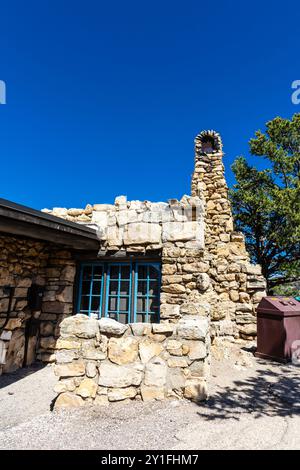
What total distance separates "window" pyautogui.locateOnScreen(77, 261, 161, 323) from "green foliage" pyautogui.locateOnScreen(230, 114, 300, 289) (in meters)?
6.53

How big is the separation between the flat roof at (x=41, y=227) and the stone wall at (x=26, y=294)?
24.6 inches

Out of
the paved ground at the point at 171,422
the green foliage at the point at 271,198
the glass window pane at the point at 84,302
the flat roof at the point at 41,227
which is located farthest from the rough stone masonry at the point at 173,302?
the green foliage at the point at 271,198

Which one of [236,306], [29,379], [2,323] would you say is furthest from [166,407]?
[236,306]

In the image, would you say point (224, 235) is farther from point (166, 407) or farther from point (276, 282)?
point (276, 282)

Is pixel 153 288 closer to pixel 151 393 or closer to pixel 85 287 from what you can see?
pixel 85 287

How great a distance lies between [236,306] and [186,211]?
267 centimetres

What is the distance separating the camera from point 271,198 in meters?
10.5

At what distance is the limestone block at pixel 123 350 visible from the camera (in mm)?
3262

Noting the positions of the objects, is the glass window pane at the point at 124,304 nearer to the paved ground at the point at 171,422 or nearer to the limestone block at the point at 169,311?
the limestone block at the point at 169,311

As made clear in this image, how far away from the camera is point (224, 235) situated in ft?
22.2

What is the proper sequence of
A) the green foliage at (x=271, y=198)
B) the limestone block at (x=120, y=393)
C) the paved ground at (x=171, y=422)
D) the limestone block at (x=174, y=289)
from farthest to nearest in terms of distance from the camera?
the green foliage at (x=271, y=198) → the limestone block at (x=174, y=289) → the limestone block at (x=120, y=393) → the paved ground at (x=171, y=422)

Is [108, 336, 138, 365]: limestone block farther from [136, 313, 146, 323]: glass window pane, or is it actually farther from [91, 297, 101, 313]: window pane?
[91, 297, 101, 313]: window pane

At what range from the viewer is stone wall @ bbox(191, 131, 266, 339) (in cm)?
612

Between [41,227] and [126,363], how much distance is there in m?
2.34
